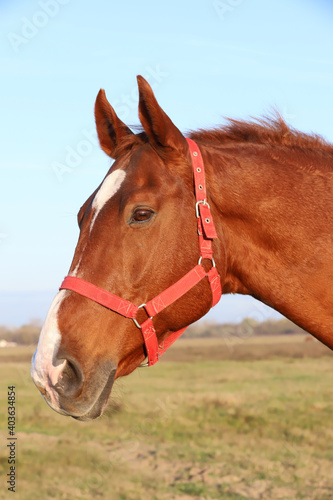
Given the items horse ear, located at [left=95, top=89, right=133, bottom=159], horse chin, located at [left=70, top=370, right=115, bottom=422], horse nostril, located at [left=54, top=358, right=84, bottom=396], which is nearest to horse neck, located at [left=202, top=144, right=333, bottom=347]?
horse ear, located at [left=95, top=89, right=133, bottom=159]

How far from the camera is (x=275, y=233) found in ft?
9.64

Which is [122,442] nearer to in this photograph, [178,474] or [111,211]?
[178,474]

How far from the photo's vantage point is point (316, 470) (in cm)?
1041

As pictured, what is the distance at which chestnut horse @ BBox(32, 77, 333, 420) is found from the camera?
2586 millimetres

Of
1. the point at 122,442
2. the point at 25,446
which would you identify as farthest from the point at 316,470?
the point at 25,446

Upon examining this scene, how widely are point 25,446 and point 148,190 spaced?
35.2ft

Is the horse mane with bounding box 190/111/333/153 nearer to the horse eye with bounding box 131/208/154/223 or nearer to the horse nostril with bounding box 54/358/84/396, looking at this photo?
the horse eye with bounding box 131/208/154/223

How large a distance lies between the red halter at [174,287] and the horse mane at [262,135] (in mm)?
399

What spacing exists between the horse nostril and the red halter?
36 centimetres

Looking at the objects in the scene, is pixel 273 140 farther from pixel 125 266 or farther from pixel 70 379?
pixel 70 379

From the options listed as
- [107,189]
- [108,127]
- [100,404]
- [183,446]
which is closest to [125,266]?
[107,189]

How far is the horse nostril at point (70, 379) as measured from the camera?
2.49 meters

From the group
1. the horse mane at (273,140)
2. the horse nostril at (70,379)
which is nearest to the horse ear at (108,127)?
the horse mane at (273,140)

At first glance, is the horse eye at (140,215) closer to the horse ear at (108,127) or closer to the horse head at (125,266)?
the horse head at (125,266)
